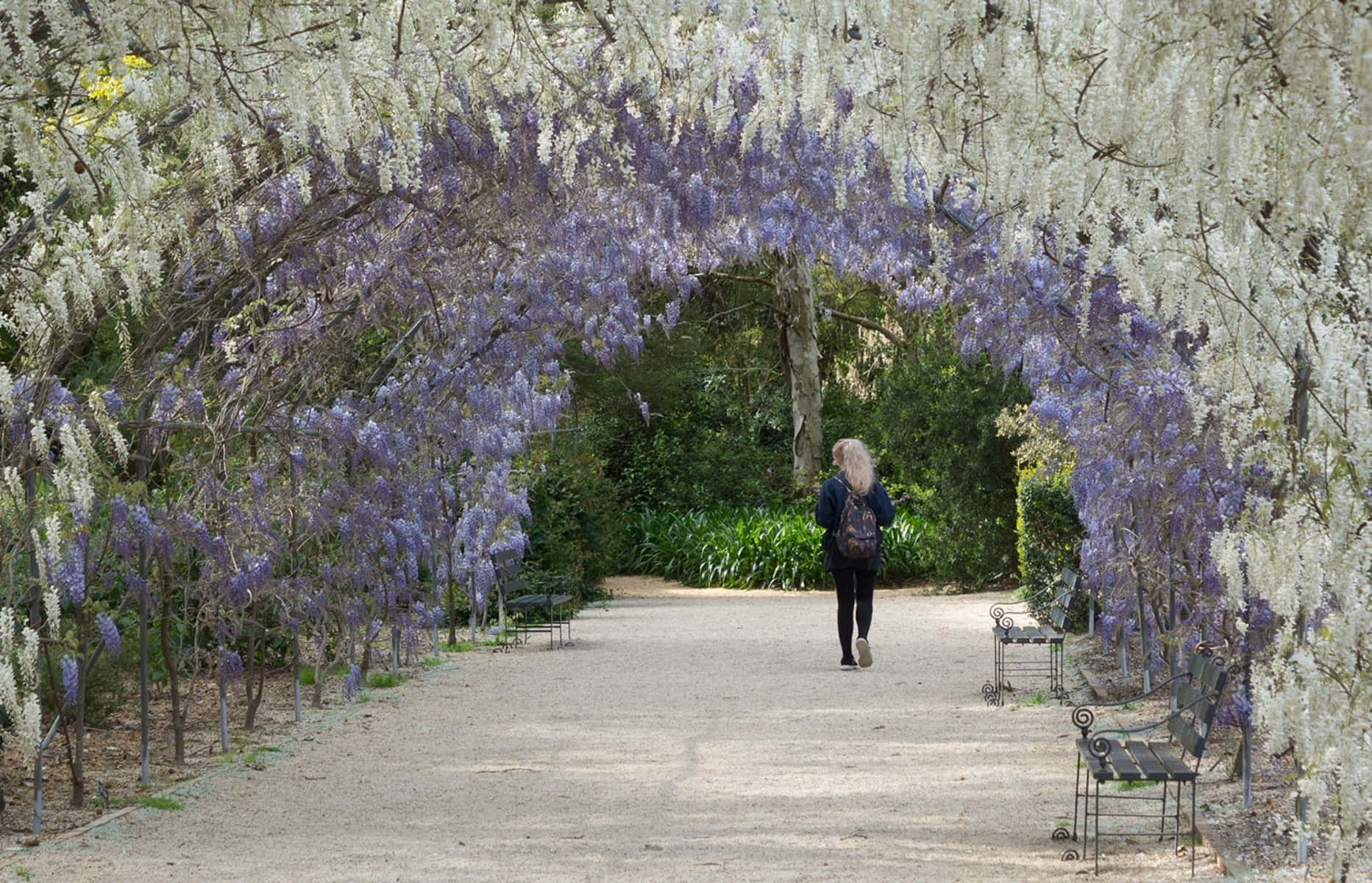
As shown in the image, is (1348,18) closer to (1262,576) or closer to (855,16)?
(1262,576)

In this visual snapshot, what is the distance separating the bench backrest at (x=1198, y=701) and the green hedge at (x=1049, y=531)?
5.43 meters

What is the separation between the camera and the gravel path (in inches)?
207

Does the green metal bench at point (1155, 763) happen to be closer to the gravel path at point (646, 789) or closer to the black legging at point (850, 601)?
the gravel path at point (646, 789)

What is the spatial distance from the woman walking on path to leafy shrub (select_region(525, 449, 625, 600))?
3.71 m

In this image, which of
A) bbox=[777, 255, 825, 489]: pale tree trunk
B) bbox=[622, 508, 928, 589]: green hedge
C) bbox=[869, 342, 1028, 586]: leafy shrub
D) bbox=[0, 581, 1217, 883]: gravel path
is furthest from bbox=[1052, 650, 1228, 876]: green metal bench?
bbox=[777, 255, 825, 489]: pale tree trunk

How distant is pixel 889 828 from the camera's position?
226 inches

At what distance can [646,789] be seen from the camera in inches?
259

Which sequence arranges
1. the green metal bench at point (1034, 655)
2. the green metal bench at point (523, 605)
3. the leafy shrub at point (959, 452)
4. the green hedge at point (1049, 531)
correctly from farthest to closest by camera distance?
the leafy shrub at point (959, 452), the green metal bench at point (523, 605), the green hedge at point (1049, 531), the green metal bench at point (1034, 655)

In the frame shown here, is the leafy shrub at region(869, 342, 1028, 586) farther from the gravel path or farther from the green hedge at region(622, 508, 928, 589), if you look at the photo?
the gravel path

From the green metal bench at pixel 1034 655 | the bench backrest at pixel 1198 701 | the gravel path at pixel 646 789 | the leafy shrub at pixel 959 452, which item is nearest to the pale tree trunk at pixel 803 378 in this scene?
the leafy shrub at pixel 959 452

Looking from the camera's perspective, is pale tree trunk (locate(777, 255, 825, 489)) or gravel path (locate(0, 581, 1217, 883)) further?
pale tree trunk (locate(777, 255, 825, 489))

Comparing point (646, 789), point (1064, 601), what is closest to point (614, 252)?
point (1064, 601)

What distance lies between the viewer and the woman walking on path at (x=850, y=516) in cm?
1003

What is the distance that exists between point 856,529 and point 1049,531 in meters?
2.50
